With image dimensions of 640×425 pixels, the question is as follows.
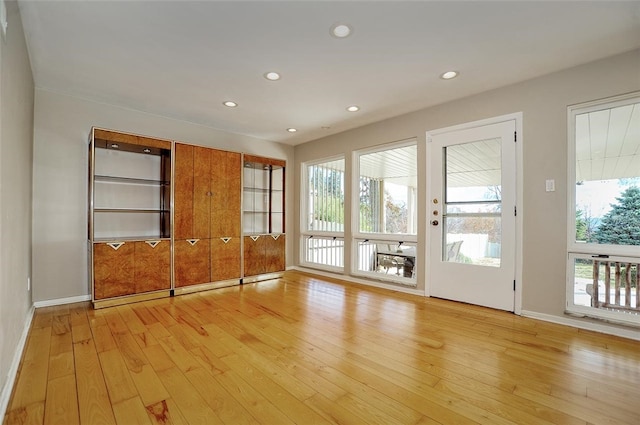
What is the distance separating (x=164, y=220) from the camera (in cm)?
395

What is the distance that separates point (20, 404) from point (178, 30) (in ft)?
8.35

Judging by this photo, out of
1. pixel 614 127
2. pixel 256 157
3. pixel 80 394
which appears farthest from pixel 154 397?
pixel 614 127

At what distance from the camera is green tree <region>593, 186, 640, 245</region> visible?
8.18 ft

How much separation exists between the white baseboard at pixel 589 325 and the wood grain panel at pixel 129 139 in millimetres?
4549

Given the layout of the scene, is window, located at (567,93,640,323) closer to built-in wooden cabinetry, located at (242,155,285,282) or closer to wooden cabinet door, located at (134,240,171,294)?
built-in wooden cabinetry, located at (242,155,285,282)

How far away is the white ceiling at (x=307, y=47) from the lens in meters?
1.98

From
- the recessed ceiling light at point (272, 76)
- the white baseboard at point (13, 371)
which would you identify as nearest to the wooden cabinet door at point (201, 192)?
the recessed ceiling light at point (272, 76)

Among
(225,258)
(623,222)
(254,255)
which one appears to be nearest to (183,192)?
(225,258)

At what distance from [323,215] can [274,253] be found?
1146 millimetres

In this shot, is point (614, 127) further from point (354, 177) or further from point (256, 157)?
point (256, 157)

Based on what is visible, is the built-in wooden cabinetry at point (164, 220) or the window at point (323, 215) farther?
the window at point (323, 215)

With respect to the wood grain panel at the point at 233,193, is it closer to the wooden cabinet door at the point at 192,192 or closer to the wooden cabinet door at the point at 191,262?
the wooden cabinet door at the point at 192,192

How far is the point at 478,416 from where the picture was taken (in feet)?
4.90

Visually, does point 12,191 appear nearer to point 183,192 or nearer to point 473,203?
point 183,192
